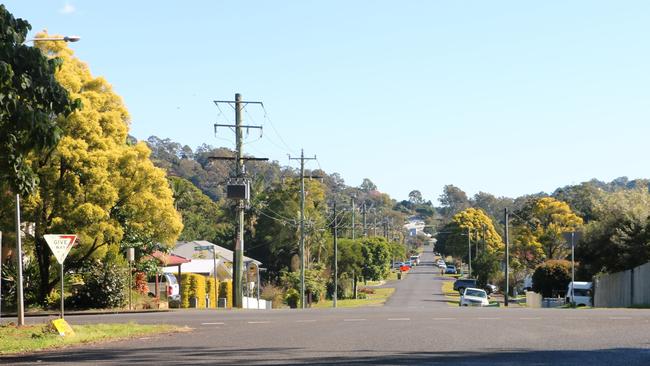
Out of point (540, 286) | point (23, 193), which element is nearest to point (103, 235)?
point (23, 193)

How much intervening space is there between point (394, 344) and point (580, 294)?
3966cm

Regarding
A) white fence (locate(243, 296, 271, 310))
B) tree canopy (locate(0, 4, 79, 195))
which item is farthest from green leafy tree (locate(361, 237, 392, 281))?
tree canopy (locate(0, 4, 79, 195))

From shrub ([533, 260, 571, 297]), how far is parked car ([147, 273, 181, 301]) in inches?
1116

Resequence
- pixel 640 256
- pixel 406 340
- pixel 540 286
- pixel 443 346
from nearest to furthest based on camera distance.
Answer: pixel 443 346 → pixel 406 340 → pixel 640 256 → pixel 540 286

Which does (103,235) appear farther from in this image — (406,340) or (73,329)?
(406,340)

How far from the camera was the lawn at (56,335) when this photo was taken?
63.1 ft

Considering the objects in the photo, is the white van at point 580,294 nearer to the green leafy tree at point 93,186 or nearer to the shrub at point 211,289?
the shrub at point 211,289

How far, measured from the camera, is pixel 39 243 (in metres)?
39.8

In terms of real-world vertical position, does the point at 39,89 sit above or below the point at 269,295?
above

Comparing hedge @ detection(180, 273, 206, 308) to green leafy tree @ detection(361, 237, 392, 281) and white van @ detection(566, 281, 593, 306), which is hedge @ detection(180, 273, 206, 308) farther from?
green leafy tree @ detection(361, 237, 392, 281)

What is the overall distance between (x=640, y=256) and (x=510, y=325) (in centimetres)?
3126

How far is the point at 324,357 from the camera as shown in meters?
15.5

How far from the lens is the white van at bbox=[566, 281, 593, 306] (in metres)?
53.9

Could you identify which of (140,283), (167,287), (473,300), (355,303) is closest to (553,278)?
(473,300)
